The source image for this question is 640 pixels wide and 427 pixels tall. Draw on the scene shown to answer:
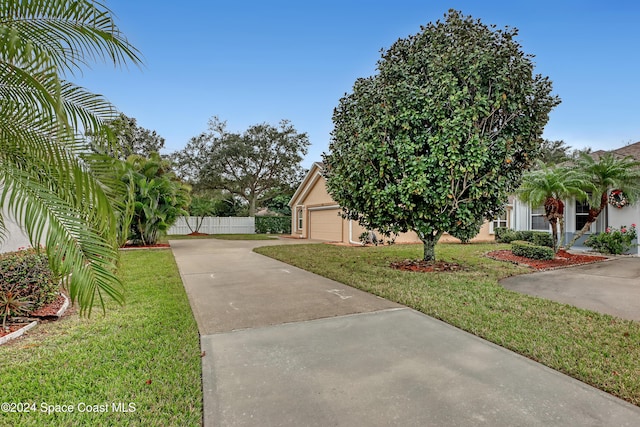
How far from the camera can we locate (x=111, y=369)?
306cm

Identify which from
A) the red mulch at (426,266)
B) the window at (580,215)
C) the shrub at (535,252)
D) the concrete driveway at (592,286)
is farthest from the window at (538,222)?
the red mulch at (426,266)

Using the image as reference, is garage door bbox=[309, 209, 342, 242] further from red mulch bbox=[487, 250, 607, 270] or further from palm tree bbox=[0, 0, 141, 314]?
palm tree bbox=[0, 0, 141, 314]

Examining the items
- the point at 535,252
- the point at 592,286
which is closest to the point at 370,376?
the point at 592,286

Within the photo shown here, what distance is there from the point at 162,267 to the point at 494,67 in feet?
31.2

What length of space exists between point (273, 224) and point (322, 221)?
862 centimetres

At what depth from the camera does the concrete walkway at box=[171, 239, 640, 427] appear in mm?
2377

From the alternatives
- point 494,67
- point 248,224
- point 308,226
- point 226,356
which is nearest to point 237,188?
point 248,224

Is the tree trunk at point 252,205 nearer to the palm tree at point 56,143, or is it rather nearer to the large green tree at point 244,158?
the large green tree at point 244,158

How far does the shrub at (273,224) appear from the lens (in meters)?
27.9

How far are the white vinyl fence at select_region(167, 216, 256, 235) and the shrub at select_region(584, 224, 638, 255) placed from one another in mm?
22950

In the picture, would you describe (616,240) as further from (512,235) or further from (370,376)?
(370,376)

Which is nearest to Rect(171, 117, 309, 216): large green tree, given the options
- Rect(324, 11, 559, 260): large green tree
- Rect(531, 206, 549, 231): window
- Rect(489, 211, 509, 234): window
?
Rect(489, 211, 509, 234): window

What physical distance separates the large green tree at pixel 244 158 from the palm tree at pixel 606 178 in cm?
2327

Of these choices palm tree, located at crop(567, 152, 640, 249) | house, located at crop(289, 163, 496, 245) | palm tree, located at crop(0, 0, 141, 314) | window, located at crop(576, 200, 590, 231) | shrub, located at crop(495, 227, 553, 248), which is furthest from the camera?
house, located at crop(289, 163, 496, 245)
